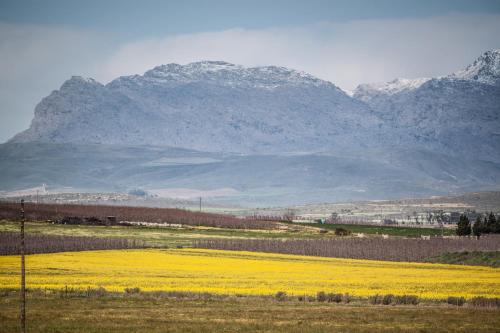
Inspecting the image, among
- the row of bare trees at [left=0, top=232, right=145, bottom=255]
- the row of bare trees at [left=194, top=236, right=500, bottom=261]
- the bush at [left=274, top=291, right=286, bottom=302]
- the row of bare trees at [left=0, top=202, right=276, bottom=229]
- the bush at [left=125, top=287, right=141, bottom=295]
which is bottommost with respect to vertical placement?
the bush at [left=274, top=291, right=286, bottom=302]

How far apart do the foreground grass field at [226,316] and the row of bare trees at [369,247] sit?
4413 centimetres

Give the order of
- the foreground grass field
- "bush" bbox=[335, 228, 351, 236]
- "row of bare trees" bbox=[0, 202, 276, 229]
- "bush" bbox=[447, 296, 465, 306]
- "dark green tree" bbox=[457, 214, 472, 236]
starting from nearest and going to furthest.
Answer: the foreground grass field < "bush" bbox=[447, 296, 465, 306] < "dark green tree" bbox=[457, 214, 472, 236] < "bush" bbox=[335, 228, 351, 236] < "row of bare trees" bbox=[0, 202, 276, 229]

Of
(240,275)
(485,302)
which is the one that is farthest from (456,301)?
(240,275)

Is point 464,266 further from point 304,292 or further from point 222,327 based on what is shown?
point 222,327

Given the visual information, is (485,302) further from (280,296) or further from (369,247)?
(369,247)

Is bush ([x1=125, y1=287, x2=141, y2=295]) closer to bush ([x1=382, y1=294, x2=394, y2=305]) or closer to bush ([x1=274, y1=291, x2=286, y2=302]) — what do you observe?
bush ([x1=274, y1=291, x2=286, y2=302])

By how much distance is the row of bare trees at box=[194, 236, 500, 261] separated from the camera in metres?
92.6

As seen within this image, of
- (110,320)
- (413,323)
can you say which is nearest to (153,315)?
(110,320)

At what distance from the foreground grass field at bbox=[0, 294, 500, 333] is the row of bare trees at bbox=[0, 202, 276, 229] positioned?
8402 centimetres

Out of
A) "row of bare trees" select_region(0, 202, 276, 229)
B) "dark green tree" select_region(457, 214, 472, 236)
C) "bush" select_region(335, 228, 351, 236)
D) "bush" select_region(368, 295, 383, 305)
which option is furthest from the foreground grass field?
"row of bare trees" select_region(0, 202, 276, 229)

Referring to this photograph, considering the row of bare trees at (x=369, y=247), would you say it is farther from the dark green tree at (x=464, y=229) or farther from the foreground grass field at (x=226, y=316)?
the foreground grass field at (x=226, y=316)

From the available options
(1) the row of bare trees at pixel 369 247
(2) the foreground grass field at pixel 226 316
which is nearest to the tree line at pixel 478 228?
(1) the row of bare trees at pixel 369 247

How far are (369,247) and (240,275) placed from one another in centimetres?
3744

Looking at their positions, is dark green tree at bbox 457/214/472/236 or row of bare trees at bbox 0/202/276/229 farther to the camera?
row of bare trees at bbox 0/202/276/229
